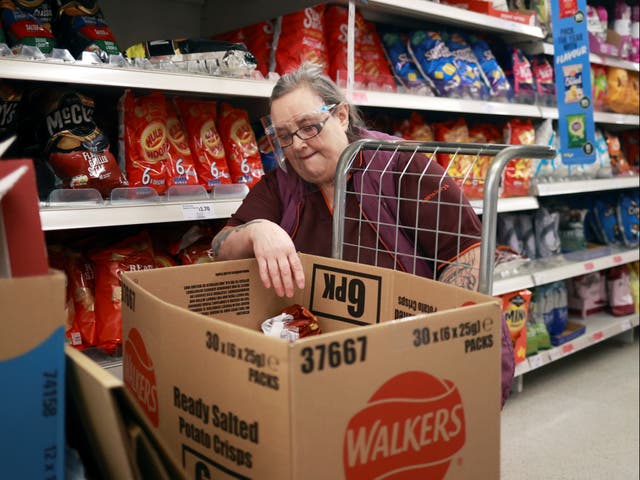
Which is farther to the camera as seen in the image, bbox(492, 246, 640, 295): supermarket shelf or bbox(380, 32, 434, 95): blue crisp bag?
bbox(492, 246, 640, 295): supermarket shelf

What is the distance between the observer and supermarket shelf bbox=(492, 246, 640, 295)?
315 centimetres

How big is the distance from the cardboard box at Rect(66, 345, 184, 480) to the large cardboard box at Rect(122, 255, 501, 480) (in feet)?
0.09

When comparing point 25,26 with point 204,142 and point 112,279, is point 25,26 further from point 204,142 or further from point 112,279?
point 112,279

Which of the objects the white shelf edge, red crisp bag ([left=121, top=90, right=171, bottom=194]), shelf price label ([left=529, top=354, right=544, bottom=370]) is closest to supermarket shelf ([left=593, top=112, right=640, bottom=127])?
the white shelf edge

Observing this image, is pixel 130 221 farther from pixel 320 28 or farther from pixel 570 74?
pixel 570 74

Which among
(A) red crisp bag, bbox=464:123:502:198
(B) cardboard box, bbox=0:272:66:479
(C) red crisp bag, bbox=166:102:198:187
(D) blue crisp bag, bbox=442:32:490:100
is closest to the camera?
(B) cardboard box, bbox=0:272:66:479

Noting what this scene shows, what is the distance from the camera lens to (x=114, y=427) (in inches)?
26.4

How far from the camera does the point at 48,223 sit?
1.67 metres

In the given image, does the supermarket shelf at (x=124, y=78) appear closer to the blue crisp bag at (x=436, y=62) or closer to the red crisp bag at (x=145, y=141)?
the red crisp bag at (x=145, y=141)

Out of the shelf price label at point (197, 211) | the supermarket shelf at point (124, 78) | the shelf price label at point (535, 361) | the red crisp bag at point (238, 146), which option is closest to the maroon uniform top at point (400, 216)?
the shelf price label at point (197, 211)

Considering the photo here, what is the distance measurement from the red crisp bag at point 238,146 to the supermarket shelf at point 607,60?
1970 millimetres

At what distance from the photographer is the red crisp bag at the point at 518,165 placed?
3211 millimetres

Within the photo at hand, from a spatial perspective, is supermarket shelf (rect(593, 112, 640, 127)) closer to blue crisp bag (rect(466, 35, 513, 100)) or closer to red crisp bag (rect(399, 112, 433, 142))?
blue crisp bag (rect(466, 35, 513, 100))

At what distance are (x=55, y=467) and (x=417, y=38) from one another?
8.77 ft
